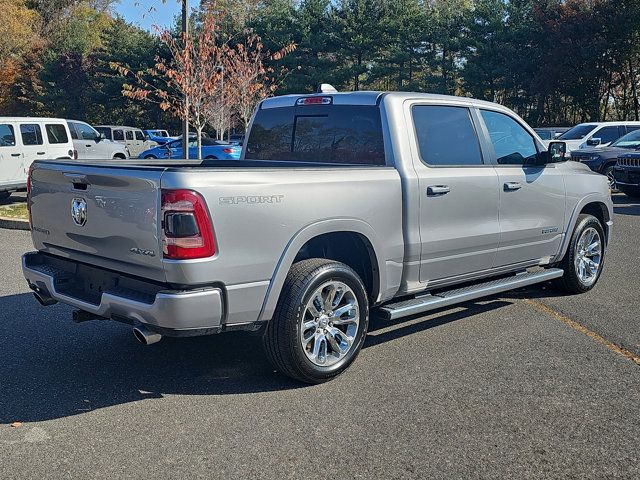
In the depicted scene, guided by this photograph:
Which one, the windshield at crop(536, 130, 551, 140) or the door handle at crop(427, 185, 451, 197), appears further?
the windshield at crop(536, 130, 551, 140)

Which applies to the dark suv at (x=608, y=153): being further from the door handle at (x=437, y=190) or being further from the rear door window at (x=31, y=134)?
the door handle at (x=437, y=190)

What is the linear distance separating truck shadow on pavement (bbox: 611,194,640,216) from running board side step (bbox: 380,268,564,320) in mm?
8535

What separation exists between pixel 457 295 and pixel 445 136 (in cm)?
127

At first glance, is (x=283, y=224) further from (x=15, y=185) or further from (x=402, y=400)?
(x=15, y=185)

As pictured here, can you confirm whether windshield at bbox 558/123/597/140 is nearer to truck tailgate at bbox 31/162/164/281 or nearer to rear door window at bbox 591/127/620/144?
rear door window at bbox 591/127/620/144

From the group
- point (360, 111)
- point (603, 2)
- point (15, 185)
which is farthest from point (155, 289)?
point (603, 2)

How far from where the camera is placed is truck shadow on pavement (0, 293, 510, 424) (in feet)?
13.9

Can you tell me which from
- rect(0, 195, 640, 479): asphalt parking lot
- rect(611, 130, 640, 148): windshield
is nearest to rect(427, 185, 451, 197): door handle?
rect(0, 195, 640, 479): asphalt parking lot

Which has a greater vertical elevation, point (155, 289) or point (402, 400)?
point (155, 289)

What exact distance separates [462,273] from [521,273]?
1010mm

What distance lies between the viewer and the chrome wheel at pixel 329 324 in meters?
4.42

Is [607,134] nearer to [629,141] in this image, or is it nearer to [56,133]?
[629,141]

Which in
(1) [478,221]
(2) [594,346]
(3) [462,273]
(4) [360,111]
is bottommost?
(2) [594,346]

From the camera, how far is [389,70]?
46156 millimetres
